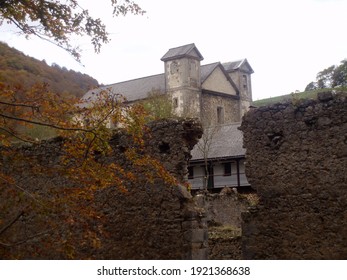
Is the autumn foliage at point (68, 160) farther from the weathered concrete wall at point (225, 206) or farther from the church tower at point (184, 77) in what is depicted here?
the church tower at point (184, 77)

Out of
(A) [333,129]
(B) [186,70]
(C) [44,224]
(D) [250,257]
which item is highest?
(B) [186,70]

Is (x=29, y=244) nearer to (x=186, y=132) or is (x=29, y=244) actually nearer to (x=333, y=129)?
(x=186, y=132)

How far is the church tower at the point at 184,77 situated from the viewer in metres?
42.5

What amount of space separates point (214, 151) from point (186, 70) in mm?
15411

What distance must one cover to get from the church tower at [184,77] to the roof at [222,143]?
1122 centimetres

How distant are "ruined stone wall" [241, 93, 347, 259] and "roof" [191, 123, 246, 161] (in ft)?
62.7

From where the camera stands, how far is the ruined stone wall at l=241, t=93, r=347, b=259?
7137mm

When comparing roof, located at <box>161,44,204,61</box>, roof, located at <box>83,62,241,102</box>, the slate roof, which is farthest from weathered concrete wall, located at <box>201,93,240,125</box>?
roof, located at <box>161,44,204,61</box>

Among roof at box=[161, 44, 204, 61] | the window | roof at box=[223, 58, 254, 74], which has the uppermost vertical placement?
roof at box=[223, 58, 254, 74]

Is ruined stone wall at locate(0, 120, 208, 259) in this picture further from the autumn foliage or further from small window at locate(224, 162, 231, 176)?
small window at locate(224, 162, 231, 176)

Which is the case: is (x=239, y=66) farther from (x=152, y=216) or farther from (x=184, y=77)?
(x=152, y=216)

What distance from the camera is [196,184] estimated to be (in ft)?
97.5

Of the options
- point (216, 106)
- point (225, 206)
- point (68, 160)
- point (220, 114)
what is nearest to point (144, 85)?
point (216, 106)

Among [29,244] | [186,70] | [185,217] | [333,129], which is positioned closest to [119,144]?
[185,217]
